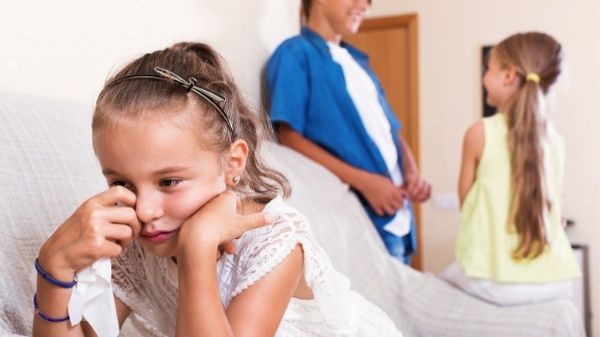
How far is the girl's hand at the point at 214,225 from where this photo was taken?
875 mm

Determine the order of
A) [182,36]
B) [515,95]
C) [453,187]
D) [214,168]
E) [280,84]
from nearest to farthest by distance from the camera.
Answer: [214,168] → [182,36] → [280,84] → [515,95] → [453,187]

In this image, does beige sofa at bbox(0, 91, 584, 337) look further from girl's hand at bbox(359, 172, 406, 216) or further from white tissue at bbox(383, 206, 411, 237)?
white tissue at bbox(383, 206, 411, 237)

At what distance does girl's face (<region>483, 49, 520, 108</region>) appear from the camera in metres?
2.41

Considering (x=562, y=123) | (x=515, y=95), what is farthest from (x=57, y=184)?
(x=562, y=123)

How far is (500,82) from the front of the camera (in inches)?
96.3

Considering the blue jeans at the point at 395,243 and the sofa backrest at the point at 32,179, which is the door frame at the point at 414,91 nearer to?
the blue jeans at the point at 395,243

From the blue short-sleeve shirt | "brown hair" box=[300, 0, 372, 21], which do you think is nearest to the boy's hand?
the blue short-sleeve shirt

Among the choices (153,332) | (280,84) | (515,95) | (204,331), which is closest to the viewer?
(204,331)

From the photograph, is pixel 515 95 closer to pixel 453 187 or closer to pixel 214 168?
pixel 214 168

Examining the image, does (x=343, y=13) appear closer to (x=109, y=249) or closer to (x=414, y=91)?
(x=109, y=249)

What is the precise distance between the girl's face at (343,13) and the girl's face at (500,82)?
1.66ft

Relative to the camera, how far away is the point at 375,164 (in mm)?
2248

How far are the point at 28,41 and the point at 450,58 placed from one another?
3.44 metres

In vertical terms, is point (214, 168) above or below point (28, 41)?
below
